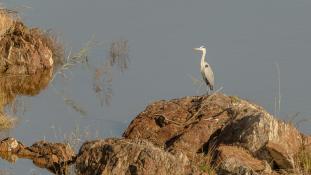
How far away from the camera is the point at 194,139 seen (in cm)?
820

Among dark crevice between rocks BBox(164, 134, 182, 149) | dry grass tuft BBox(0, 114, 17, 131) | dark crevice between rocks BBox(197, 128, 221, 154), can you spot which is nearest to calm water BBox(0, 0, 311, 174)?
dry grass tuft BBox(0, 114, 17, 131)

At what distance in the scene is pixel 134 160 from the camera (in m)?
6.61

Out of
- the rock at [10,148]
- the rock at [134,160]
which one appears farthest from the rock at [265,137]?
the rock at [10,148]

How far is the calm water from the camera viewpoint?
12.1m

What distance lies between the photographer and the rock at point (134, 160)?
6.50m

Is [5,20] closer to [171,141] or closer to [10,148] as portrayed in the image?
[10,148]

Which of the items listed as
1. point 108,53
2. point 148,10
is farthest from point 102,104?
point 148,10

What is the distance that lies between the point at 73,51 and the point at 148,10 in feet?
17.2

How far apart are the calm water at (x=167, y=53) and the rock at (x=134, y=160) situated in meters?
1.66

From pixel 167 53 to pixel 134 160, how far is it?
1056cm

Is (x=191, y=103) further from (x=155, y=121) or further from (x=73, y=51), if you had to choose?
(x=73, y=51)

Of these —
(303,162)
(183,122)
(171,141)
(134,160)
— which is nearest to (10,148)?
(171,141)

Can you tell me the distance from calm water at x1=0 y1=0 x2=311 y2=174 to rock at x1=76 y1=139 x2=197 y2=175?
1.66 meters

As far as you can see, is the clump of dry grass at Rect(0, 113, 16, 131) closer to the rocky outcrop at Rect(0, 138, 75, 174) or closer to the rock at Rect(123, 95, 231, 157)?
the rocky outcrop at Rect(0, 138, 75, 174)
